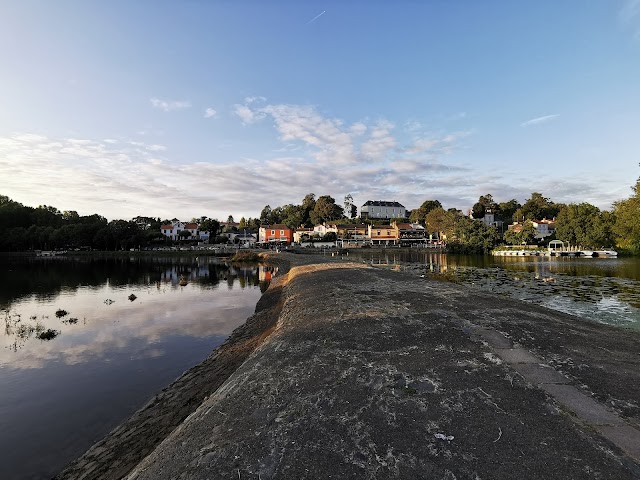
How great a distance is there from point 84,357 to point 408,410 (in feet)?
51.3

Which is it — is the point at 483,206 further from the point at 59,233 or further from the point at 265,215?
the point at 59,233

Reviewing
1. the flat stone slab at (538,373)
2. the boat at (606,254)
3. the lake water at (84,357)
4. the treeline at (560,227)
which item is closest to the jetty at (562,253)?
the boat at (606,254)

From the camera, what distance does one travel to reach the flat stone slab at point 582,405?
15.6 ft

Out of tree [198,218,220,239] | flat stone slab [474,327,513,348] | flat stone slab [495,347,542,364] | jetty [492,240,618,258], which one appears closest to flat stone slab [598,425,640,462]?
flat stone slab [495,347,542,364]

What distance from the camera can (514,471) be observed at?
369 centimetres

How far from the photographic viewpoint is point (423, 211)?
471 ft

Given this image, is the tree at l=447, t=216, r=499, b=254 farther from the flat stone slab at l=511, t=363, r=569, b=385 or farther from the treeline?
the flat stone slab at l=511, t=363, r=569, b=385

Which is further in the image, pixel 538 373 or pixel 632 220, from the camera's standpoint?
pixel 632 220

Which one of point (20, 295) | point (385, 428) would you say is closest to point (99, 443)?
point (385, 428)

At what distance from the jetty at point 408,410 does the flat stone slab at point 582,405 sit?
0.09ft

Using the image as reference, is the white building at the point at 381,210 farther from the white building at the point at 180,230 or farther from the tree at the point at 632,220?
the tree at the point at 632,220

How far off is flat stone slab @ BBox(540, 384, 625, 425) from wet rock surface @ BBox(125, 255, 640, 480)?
2.7 inches

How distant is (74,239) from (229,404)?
397 feet

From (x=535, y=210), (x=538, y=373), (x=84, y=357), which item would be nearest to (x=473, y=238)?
(x=535, y=210)
